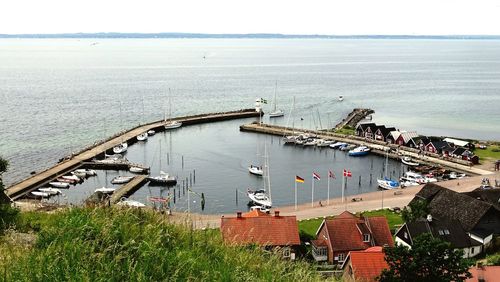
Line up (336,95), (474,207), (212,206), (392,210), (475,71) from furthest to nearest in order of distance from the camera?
(475,71), (336,95), (212,206), (392,210), (474,207)

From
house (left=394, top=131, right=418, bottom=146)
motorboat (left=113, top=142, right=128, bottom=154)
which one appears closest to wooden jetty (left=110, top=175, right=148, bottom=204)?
motorboat (left=113, top=142, right=128, bottom=154)

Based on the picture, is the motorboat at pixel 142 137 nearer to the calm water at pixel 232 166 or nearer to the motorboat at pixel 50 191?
the calm water at pixel 232 166

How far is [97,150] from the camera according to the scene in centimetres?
6228

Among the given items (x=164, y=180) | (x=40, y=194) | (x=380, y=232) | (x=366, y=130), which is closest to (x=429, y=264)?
(x=380, y=232)

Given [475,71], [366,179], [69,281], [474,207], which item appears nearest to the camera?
[69,281]

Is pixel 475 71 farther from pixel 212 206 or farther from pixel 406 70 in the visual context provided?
pixel 212 206

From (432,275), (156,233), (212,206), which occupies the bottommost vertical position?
(212,206)

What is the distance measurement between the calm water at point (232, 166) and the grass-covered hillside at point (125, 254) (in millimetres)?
32126

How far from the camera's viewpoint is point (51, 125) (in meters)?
81.0

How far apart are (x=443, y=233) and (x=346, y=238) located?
5.70 m

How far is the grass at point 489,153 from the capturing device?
5991cm

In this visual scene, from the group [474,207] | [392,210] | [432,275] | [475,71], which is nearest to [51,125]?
[392,210]

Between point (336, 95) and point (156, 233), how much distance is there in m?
114

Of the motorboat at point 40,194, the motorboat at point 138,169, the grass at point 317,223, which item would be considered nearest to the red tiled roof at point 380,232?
the grass at point 317,223
